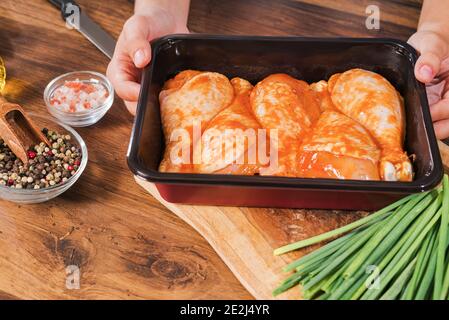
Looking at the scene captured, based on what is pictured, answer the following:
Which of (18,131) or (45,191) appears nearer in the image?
(45,191)

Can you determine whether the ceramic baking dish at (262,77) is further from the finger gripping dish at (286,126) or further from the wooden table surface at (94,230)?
the wooden table surface at (94,230)

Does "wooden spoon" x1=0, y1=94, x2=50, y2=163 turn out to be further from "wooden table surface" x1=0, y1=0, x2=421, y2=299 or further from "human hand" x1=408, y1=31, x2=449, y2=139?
"human hand" x1=408, y1=31, x2=449, y2=139

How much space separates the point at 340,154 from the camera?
199 centimetres

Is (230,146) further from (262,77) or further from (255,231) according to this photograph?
(262,77)

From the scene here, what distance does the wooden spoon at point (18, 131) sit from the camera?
7.45 ft

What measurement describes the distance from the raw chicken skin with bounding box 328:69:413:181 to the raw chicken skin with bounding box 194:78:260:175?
37 cm

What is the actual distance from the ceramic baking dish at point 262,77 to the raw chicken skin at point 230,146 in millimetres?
93

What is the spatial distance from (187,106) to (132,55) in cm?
30

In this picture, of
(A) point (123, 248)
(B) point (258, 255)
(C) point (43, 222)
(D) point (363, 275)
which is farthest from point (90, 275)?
(D) point (363, 275)

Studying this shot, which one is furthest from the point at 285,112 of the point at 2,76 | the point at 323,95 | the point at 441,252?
the point at 2,76

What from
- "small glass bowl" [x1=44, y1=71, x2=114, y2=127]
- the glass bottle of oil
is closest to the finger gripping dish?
"small glass bowl" [x1=44, y1=71, x2=114, y2=127]

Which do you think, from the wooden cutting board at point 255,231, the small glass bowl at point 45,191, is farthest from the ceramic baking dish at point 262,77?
the small glass bowl at point 45,191

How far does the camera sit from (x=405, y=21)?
10.2 ft

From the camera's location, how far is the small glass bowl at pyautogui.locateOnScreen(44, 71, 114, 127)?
2.51 meters
